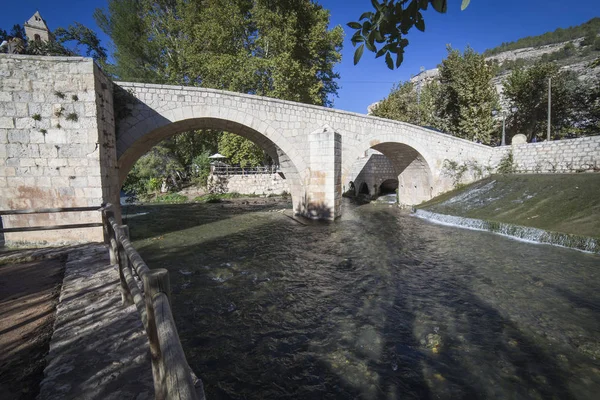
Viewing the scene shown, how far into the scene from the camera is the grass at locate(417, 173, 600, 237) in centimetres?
773

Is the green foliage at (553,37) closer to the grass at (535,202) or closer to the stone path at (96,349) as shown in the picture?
the grass at (535,202)

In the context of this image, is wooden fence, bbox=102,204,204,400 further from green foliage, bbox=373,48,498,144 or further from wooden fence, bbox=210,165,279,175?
green foliage, bbox=373,48,498,144

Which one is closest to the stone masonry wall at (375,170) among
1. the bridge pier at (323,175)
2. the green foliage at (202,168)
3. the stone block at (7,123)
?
the bridge pier at (323,175)

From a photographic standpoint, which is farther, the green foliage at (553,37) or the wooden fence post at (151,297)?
the green foliage at (553,37)

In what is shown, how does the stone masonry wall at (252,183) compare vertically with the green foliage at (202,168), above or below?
below

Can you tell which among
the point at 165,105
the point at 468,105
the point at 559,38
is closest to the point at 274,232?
the point at 165,105

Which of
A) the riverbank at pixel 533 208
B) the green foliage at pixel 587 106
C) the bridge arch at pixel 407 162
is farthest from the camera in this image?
the green foliage at pixel 587 106

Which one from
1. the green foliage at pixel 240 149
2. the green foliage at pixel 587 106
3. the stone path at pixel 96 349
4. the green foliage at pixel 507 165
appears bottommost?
the stone path at pixel 96 349

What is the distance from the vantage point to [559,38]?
5834 cm

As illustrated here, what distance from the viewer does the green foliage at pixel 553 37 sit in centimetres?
5500

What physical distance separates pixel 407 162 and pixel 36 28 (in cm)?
2218

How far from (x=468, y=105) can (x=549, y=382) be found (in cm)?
2139

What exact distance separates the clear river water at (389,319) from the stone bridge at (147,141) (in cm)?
263

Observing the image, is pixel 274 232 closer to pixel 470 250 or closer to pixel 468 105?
pixel 470 250
